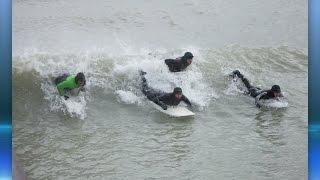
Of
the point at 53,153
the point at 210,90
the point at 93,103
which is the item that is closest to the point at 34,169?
the point at 53,153

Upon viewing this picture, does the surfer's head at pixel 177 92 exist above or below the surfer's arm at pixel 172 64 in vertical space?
below

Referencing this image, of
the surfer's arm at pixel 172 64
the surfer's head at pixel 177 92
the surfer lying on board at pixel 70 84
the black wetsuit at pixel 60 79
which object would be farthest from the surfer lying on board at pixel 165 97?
the black wetsuit at pixel 60 79

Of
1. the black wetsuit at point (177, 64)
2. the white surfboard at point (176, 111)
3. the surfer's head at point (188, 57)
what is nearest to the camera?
the white surfboard at point (176, 111)

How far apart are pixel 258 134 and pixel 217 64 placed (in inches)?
51.2

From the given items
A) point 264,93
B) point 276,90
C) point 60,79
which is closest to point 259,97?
point 264,93

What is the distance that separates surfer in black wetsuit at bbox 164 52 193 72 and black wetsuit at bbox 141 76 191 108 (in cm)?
39

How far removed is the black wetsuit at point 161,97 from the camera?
461cm

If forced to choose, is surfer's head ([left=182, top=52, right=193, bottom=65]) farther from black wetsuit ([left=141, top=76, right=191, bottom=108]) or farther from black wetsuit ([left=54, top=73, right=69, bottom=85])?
black wetsuit ([left=54, top=73, right=69, bottom=85])

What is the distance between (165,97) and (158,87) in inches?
15.3

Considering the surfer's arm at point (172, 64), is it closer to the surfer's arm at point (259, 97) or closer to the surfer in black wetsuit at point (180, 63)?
the surfer in black wetsuit at point (180, 63)

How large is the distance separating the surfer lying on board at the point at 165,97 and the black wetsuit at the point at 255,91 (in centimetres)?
69

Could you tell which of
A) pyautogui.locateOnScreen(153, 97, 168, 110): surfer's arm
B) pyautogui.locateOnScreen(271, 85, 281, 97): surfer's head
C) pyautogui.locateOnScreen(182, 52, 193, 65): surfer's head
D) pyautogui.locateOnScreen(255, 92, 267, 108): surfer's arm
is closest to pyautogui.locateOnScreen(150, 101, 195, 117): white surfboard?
pyautogui.locateOnScreen(153, 97, 168, 110): surfer's arm

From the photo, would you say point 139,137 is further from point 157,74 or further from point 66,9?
point 66,9

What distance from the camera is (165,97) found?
15.3 feet
